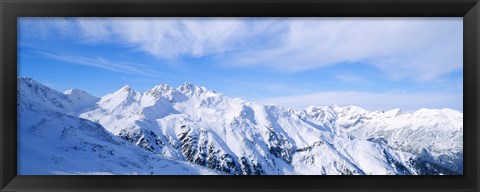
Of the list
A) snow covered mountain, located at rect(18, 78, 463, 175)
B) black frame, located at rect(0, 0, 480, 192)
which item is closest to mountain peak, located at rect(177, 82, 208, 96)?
snow covered mountain, located at rect(18, 78, 463, 175)

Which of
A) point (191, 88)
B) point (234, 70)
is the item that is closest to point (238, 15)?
point (234, 70)

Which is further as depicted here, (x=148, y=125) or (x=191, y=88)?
(x=148, y=125)

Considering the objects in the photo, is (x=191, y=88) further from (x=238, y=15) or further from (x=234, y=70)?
(x=238, y=15)

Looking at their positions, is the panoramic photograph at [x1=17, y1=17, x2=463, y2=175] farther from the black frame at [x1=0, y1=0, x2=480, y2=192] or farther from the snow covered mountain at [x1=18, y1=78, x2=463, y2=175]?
the black frame at [x1=0, y1=0, x2=480, y2=192]

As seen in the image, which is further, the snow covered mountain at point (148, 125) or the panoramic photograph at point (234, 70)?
the panoramic photograph at point (234, 70)

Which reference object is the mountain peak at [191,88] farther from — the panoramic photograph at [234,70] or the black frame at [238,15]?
the black frame at [238,15]

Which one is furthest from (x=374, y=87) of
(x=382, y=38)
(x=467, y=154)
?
(x=467, y=154)

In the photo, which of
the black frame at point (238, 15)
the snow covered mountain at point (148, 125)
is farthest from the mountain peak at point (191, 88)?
the black frame at point (238, 15)

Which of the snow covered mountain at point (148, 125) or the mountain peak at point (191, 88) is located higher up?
the mountain peak at point (191, 88)
